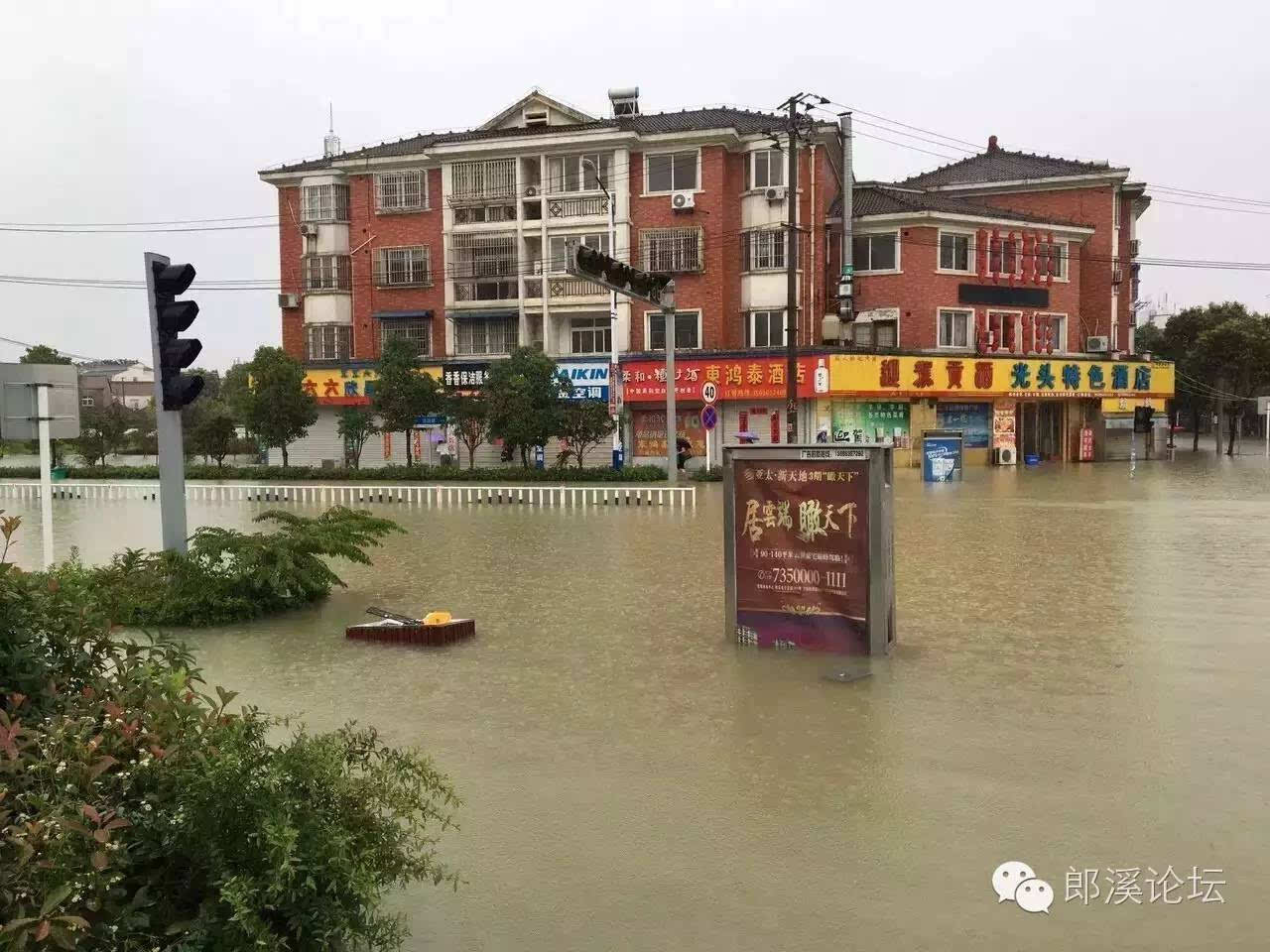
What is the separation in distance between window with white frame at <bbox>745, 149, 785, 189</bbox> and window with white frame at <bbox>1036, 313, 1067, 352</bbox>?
11.2 metres

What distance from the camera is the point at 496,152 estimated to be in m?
36.5

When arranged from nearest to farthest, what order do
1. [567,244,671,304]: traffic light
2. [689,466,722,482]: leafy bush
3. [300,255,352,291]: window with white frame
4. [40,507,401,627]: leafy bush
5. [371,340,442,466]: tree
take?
[40,507,401,627]: leafy bush → [567,244,671,304]: traffic light → [689,466,722,482]: leafy bush → [371,340,442,466]: tree → [300,255,352,291]: window with white frame

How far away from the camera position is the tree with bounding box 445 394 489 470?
31.8 metres

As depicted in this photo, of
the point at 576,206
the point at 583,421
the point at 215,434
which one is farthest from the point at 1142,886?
the point at 215,434

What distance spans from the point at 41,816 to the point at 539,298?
34568 millimetres

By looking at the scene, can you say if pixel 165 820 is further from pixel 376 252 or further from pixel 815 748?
pixel 376 252

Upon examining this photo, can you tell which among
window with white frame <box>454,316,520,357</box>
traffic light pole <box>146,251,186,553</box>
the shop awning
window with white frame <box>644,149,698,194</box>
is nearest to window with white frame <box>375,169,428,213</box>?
the shop awning

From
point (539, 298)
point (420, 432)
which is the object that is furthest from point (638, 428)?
point (420, 432)

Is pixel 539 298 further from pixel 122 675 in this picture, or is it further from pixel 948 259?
pixel 122 675

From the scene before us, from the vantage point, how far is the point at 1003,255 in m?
37.5

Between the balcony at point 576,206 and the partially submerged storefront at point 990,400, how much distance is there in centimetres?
964

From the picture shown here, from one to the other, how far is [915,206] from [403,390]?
18.9 m

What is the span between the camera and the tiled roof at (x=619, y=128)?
117 feet

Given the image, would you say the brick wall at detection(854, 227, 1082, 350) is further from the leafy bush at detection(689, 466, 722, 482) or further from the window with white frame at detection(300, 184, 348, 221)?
the window with white frame at detection(300, 184, 348, 221)
